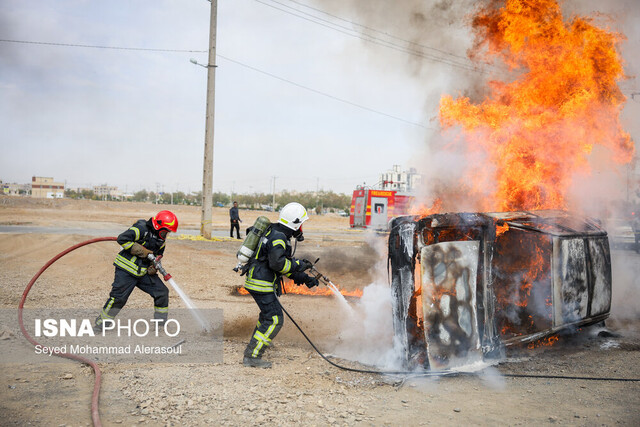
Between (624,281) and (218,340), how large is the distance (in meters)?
8.19

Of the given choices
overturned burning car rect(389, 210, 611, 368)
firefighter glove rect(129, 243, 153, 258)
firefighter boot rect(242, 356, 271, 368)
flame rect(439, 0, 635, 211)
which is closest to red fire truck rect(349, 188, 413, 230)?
flame rect(439, 0, 635, 211)

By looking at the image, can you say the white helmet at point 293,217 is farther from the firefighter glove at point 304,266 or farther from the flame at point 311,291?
the flame at point 311,291

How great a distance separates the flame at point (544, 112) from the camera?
284 inches

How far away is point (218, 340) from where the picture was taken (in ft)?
18.0

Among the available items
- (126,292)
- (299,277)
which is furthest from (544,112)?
(126,292)

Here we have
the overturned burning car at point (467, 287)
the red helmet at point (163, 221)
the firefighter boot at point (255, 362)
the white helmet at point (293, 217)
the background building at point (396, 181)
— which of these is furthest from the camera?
the background building at point (396, 181)

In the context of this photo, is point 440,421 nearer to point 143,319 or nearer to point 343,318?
point 343,318

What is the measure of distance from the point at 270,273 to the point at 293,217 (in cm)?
65

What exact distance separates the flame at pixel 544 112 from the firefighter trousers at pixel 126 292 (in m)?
5.46

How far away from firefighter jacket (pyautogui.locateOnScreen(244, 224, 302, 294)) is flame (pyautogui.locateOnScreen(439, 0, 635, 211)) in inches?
168

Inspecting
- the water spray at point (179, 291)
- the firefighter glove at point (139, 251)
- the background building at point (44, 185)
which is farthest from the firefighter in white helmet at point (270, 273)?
the background building at point (44, 185)


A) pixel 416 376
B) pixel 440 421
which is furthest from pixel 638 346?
pixel 440 421

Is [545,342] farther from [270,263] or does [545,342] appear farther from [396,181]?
[396,181]

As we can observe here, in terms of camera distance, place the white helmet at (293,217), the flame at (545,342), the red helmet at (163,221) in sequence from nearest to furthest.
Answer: the white helmet at (293,217) → the flame at (545,342) → the red helmet at (163,221)
